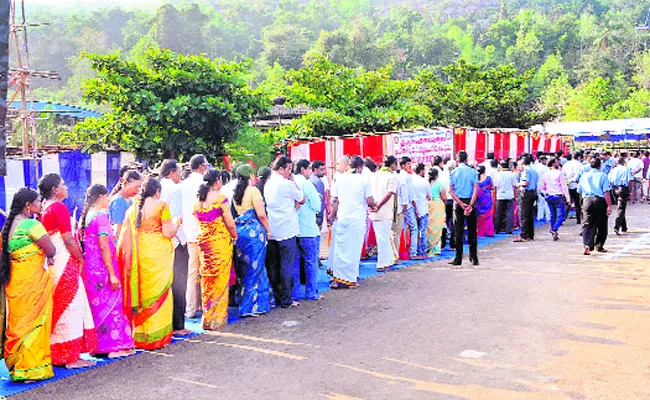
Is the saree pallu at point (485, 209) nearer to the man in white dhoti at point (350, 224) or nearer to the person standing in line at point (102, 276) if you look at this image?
the man in white dhoti at point (350, 224)

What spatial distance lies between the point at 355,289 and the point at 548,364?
3603mm

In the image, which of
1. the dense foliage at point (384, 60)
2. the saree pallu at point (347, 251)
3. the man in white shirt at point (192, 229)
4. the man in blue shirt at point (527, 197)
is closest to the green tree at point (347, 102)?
the dense foliage at point (384, 60)

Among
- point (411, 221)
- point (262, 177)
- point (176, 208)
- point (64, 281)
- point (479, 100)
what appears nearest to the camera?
point (64, 281)

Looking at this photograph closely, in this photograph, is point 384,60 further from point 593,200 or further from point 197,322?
point 197,322

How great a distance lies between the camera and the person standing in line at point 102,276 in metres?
5.80

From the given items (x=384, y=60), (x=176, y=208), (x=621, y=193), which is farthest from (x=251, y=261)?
(x=384, y=60)

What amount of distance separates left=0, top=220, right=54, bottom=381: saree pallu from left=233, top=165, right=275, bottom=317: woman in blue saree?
7.91 ft

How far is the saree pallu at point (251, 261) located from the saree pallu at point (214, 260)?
37 cm

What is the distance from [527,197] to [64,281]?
31.2 feet

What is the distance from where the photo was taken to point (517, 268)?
32.6 feet

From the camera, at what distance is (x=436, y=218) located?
38.8 feet

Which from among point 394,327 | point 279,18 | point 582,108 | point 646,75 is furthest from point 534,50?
point 394,327

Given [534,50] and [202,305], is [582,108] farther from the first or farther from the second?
[202,305]

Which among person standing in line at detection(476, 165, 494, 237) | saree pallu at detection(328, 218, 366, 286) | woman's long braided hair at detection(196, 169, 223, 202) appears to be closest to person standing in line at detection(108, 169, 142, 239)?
woman's long braided hair at detection(196, 169, 223, 202)
